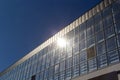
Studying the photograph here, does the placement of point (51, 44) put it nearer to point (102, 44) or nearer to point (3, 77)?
point (102, 44)

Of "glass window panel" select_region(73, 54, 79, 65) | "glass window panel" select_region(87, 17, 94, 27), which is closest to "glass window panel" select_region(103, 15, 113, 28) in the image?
"glass window panel" select_region(87, 17, 94, 27)

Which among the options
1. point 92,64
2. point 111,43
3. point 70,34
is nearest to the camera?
point 111,43

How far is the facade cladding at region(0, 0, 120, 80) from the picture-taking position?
61.8ft

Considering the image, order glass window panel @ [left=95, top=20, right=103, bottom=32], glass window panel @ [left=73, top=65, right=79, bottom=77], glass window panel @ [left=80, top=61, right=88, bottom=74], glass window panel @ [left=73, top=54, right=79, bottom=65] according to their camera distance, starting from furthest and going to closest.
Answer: glass window panel @ [left=73, top=54, right=79, bottom=65]
glass window panel @ [left=73, top=65, right=79, bottom=77]
glass window panel @ [left=95, top=20, right=103, bottom=32]
glass window panel @ [left=80, top=61, right=88, bottom=74]

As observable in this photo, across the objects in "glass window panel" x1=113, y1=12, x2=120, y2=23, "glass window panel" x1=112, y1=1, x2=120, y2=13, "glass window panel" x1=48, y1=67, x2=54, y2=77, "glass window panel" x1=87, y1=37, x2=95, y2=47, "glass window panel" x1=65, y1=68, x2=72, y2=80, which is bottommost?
"glass window panel" x1=65, y1=68, x2=72, y2=80

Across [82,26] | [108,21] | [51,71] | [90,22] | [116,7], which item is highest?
[82,26]

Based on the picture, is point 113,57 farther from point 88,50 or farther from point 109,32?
point 88,50

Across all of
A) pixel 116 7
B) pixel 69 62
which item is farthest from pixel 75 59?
pixel 116 7

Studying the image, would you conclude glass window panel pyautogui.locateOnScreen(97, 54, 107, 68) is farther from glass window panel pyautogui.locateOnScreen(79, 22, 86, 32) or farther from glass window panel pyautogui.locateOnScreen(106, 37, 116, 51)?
glass window panel pyautogui.locateOnScreen(79, 22, 86, 32)

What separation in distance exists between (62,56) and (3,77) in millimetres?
29608

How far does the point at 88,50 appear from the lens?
22078 millimetres

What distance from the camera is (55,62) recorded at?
91.6ft

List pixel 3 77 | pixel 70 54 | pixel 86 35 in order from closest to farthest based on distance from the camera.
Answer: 1. pixel 86 35
2. pixel 70 54
3. pixel 3 77

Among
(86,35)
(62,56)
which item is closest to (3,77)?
(62,56)
